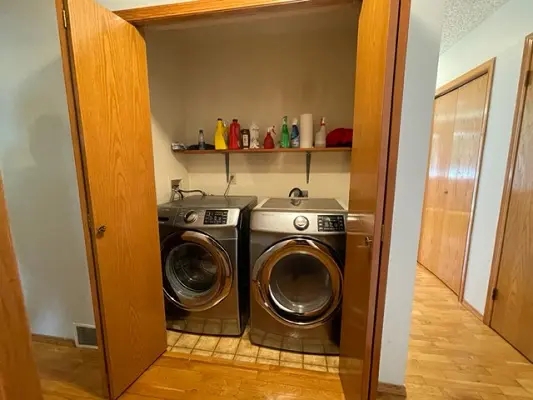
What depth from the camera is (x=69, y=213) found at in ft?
4.85

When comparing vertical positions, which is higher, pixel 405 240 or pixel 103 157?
pixel 103 157

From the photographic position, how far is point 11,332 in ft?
1.61

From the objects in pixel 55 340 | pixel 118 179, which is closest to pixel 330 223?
pixel 118 179

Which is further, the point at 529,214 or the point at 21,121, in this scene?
the point at 529,214

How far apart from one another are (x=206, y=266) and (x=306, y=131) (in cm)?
127

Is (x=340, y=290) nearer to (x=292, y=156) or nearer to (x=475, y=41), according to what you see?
(x=292, y=156)

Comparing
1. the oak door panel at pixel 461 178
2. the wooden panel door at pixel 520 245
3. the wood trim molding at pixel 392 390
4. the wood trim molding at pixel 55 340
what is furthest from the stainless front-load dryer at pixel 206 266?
the oak door panel at pixel 461 178

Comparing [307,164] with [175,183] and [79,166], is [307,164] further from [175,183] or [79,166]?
[79,166]

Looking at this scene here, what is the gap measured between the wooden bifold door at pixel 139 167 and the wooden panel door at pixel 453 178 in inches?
63.7

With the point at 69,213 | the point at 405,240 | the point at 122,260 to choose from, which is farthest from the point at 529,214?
the point at 69,213

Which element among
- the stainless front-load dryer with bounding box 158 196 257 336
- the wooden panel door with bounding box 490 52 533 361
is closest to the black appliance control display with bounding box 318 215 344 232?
the stainless front-load dryer with bounding box 158 196 257 336

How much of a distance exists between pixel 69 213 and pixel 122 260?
564 mm

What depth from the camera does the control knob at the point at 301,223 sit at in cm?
145

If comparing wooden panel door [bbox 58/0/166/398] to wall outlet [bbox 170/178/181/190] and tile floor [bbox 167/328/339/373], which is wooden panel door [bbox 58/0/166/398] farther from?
wall outlet [bbox 170/178/181/190]
